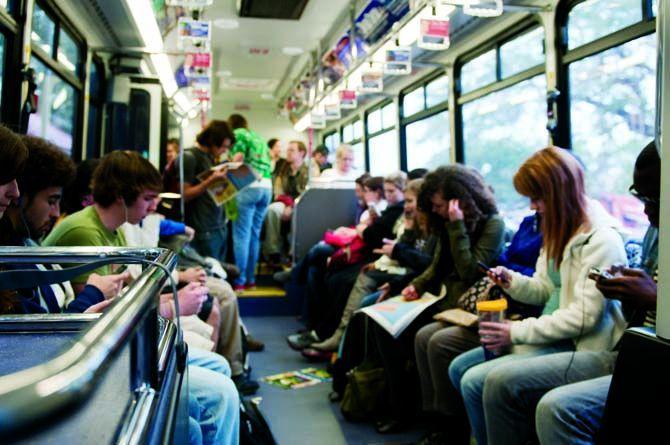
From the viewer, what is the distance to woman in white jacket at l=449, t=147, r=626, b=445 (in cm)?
199

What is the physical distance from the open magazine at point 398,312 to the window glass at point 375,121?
19.7 feet

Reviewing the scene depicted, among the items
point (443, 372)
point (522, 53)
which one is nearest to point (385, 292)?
point (443, 372)

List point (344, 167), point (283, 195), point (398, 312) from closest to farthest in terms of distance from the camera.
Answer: point (398, 312)
point (344, 167)
point (283, 195)

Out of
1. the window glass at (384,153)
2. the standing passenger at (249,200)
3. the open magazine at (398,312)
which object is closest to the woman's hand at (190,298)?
the open magazine at (398,312)

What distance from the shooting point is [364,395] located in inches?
116

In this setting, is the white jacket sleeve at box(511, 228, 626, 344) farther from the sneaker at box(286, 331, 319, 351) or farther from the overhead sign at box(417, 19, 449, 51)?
the sneaker at box(286, 331, 319, 351)

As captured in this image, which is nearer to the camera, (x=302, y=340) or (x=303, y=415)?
(x=303, y=415)

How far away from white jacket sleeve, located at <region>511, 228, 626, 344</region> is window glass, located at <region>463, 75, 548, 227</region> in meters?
2.30

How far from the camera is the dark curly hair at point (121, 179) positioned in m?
2.31

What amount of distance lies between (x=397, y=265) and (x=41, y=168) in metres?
2.56

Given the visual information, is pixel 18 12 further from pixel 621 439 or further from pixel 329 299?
pixel 621 439

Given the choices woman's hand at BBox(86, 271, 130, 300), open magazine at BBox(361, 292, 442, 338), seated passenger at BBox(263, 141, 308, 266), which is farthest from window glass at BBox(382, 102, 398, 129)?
woman's hand at BBox(86, 271, 130, 300)

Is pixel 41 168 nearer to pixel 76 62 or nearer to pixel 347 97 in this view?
pixel 76 62

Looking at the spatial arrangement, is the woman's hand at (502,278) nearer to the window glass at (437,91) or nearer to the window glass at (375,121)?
the window glass at (437,91)
